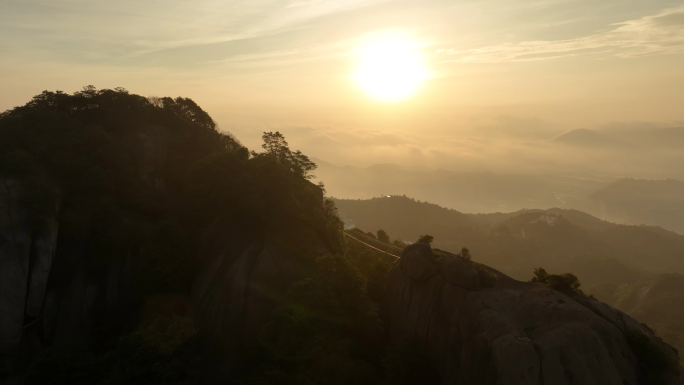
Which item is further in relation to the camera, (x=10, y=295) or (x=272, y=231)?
(x=272, y=231)

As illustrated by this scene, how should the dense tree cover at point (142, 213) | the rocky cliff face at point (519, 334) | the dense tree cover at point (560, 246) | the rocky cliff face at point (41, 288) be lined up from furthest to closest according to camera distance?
the dense tree cover at point (560, 246)
the rocky cliff face at point (41, 288)
the dense tree cover at point (142, 213)
the rocky cliff face at point (519, 334)

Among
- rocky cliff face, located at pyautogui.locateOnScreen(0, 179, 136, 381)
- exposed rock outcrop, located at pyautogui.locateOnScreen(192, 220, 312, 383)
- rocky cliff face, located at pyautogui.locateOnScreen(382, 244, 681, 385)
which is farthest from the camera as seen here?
rocky cliff face, located at pyautogui.locateOnScreen(0, 179, 136, 381)

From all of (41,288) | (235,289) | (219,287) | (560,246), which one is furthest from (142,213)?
(560,246)

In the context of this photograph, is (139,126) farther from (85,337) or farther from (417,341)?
(417,341)

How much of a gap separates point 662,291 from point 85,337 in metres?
125

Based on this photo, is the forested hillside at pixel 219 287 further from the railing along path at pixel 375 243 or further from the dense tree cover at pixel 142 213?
the railing along path at pixel 375 243

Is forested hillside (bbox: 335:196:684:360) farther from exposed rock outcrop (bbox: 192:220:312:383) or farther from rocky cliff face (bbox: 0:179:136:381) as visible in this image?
rocky cliff face (bbox: 0:179:136:381)

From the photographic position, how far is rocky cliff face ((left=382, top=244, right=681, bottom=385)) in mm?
19531

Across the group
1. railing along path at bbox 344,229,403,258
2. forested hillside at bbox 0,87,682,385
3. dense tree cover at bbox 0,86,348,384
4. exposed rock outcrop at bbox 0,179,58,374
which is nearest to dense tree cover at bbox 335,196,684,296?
railing along path at bbox 344,229,403,258

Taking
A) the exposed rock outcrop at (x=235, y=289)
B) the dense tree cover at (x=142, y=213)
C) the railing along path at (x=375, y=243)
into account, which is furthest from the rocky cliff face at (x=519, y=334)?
the railing along path at (x=375, y=243)

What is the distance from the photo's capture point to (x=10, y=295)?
31297 millimetres

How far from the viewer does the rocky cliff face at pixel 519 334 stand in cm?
1953

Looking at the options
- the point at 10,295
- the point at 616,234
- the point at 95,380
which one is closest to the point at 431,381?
the point at 95,380

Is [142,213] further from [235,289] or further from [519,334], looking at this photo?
[519,334]
